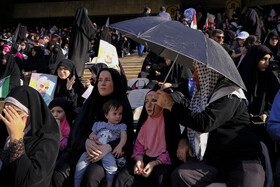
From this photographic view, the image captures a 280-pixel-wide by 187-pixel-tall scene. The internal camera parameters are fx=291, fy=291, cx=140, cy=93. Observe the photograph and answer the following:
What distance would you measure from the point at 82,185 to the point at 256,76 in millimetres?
2566

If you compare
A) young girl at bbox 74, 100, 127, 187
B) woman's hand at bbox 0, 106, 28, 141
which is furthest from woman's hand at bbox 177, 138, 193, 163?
woman's hand at bbox 0, 106, 28, 141

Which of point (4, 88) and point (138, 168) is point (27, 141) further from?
point (4, 88)

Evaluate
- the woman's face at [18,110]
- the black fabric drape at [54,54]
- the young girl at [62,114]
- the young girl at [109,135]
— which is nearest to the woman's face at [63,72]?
the young girl at [62,114]

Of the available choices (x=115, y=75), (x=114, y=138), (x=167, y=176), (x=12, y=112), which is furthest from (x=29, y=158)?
(x=115, y=75)

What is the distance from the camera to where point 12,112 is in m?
2.13

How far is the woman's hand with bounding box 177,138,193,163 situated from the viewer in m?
2.54

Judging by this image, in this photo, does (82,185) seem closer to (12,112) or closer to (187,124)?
(12,112)

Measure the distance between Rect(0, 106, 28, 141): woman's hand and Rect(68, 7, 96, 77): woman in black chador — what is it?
6.29m

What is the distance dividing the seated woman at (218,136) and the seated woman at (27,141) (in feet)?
2.98

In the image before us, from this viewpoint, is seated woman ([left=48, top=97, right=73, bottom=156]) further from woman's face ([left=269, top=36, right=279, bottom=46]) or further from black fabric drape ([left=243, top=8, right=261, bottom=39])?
black fabric drape ([left=243, top=8, right=261, bottom=39])

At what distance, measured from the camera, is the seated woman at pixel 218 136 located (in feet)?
7.30

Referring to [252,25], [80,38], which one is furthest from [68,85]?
[252,25]

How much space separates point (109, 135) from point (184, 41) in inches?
47.9

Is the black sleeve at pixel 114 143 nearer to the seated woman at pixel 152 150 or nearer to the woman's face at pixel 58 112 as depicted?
the seated woman at pixel 152 150
